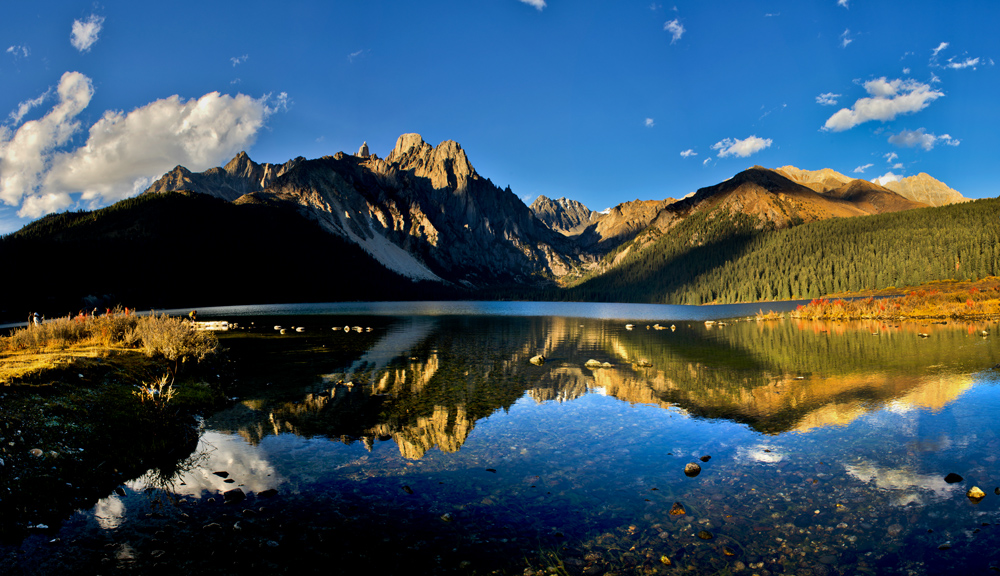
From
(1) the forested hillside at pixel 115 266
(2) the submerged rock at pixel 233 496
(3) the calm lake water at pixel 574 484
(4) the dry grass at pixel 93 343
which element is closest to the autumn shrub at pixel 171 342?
(4) the dry grass at pixel 93 343

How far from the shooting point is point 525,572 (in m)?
7.89

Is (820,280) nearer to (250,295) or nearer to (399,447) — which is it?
(399,447)

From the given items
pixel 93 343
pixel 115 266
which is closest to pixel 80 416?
pixel 93 343

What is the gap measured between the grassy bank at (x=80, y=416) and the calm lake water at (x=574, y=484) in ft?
2.45

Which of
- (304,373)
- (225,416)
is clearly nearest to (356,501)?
(225,416)

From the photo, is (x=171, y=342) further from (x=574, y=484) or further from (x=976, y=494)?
(x=976, y=494)

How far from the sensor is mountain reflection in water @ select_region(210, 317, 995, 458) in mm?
17375

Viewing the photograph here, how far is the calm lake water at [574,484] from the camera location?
27.1 ft

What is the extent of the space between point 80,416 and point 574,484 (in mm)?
13837

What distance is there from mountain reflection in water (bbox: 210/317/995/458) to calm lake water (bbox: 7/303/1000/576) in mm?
200

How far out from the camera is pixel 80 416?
13.0m

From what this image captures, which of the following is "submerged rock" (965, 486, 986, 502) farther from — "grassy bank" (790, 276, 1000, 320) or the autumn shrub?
"grassy bank" (790, 276, 1000, 320)

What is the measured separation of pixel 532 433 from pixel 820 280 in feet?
642

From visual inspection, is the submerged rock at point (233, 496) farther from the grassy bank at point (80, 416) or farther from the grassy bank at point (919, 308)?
the grassy bank at point (919, 308)
